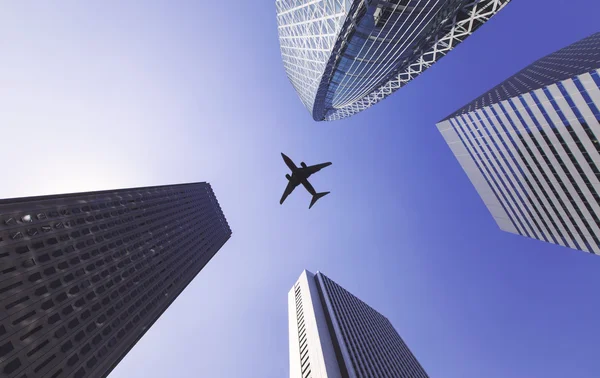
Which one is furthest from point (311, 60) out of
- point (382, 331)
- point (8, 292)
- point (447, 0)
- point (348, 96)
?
point (382, 331)

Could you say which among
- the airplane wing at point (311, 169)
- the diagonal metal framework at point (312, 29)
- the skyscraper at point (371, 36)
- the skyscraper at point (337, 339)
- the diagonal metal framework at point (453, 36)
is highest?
the diagonal metal framework at point (312, 29)

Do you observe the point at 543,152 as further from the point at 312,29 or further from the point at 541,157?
the point at 312,29

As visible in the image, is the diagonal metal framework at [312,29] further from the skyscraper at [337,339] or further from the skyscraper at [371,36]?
the skyscraper at [337,339]

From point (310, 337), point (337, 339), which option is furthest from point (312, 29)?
point (310, 337)

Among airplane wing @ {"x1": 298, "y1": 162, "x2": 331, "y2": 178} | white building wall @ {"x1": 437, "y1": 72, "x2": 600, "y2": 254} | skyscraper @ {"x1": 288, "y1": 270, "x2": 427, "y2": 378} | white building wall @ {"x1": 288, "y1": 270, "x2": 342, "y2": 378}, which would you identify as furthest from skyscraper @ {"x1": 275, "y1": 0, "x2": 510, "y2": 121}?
skyscraper @ {"x1": 288, "y1": 270, "x2": 427, "y2": 378}

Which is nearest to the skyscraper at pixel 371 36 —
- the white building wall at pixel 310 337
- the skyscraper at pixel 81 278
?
the skyscraper at pixel 81 278

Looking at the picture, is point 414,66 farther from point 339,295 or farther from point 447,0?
point 339,295

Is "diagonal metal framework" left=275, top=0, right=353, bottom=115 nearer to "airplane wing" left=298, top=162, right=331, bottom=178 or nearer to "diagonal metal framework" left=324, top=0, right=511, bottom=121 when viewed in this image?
"diagonal metal framework" left=324, top=0, right=511, bottom=121
